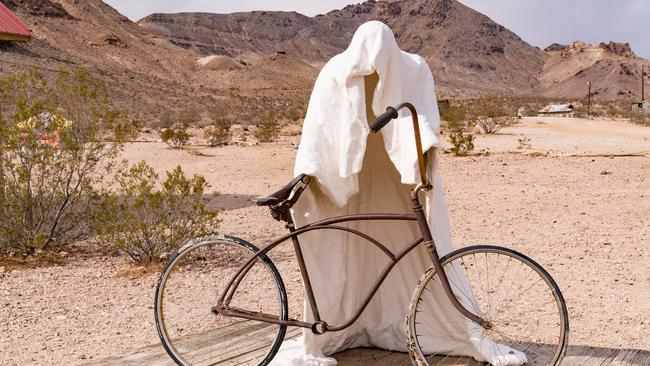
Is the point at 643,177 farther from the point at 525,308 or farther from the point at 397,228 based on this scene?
the point at 397,228

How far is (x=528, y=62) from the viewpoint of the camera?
126500 mm

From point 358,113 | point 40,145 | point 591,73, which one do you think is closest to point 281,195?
point 358,113

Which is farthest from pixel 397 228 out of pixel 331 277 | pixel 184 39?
pixel 184 39

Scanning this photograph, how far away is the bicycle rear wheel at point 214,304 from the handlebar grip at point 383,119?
794mm

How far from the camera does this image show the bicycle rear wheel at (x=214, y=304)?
132 inches

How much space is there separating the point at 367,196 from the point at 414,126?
84 cm

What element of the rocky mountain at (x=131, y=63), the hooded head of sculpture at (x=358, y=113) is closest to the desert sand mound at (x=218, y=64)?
the rocky mountain at (x=131, y=63)

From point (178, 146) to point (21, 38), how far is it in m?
8.06

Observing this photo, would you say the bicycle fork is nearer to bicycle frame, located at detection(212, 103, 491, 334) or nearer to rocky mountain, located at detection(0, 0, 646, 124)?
bicycle frame, located at detection(212, 103, 491, 334)

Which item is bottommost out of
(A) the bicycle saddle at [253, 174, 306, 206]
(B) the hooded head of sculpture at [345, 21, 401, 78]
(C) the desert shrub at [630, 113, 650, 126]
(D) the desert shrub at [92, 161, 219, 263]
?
(D) the desert shrub at [92, 161, 219, 263]

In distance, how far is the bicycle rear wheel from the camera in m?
3.36

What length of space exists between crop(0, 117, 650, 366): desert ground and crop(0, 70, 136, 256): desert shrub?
0.55 metres

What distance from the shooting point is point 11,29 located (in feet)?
32.3

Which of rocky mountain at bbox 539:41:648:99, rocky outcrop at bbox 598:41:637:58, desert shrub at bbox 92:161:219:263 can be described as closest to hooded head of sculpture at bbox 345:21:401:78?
desert shrub at bbox 92:161:219:263
